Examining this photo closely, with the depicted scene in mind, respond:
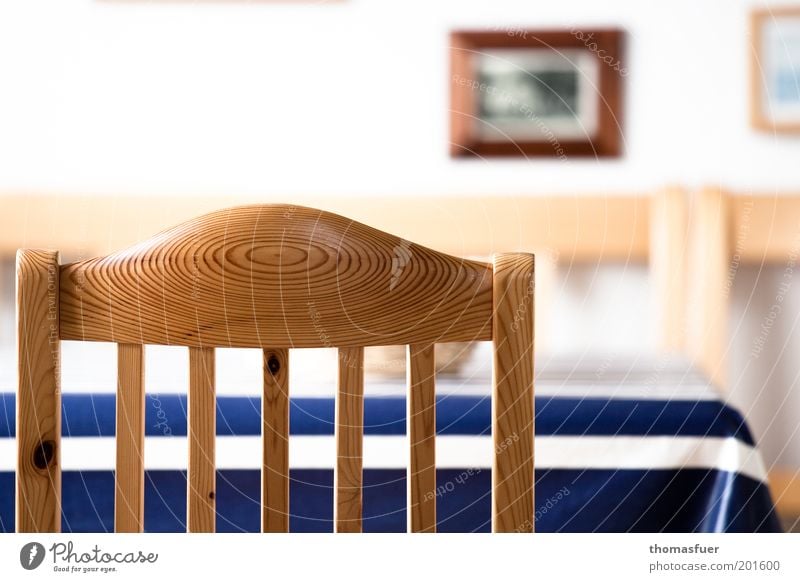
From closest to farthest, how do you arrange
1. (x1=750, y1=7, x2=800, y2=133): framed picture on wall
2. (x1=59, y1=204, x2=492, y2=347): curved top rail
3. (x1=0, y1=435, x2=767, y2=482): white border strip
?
(x1=59, y1=204, x2=492, y2=347): curved top rail → (x1=0, y1=435, x2=767, y2=482): white border strip → (x1=750, y1=7, x2=800, y2=133): framed picture on wall

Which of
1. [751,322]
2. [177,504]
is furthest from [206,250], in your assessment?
[751,322]

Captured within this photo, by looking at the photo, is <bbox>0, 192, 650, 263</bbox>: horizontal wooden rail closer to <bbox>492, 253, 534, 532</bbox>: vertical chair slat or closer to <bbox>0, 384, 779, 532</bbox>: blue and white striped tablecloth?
<bbox>0, 384, 779, 532</bbox>: blue and white striped tablecloth

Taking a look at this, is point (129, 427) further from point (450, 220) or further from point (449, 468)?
point (450, 220)

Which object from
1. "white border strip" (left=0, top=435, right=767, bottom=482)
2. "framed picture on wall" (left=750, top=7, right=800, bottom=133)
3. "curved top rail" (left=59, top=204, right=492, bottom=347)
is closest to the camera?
"curved top rail" (left=59, top=204, right=492, bottom=347)

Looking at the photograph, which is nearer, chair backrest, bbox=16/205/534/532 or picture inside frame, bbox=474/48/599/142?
chair backrest, bbox=16/205/534/532

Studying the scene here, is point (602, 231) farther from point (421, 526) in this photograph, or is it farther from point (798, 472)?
point (421, 526)

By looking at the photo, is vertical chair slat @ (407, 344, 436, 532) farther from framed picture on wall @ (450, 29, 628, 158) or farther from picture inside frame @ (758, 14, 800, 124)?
picture inside frame @ (758, 14, 800, 124)

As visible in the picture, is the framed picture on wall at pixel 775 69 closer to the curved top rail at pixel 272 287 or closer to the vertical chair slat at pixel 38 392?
the curved top rail at pixel 272 287

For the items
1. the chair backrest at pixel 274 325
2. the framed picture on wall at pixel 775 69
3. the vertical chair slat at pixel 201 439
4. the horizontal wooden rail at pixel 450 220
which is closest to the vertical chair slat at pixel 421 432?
the chair backrest at pixel 274 325

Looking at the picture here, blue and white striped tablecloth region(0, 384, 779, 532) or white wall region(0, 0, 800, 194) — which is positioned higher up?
white wall region(0, 0, 800, 194)

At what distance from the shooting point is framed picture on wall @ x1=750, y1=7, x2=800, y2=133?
1.47 meters

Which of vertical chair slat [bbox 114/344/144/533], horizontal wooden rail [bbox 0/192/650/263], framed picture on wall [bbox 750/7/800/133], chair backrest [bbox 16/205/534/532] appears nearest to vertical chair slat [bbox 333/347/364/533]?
chair backrest [bbox 16/205/534/532]

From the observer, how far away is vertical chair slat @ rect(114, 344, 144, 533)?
0.46m
